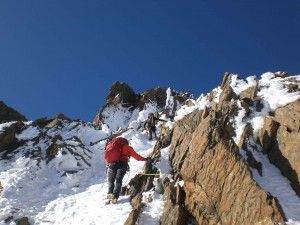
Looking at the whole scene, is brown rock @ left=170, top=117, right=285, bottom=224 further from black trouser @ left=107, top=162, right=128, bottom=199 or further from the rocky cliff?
black trouser @ left=107, top=162, right=128, bottom=199

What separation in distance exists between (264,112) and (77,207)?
32.5 ft

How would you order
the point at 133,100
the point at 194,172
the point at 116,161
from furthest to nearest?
the point at 133,100 < the point at 116,161 < the point at 194,172

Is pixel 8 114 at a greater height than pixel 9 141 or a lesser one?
greater

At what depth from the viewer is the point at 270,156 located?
13445mm

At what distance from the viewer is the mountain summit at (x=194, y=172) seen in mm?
11508

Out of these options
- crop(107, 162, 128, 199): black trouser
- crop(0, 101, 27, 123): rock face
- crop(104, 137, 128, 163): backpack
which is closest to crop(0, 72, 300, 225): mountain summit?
crop(107, 162, 128, 199): black trouser

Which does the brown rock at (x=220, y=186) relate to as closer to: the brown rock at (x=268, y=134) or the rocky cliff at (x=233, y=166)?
the rocky cliff at (x=233, y=166)

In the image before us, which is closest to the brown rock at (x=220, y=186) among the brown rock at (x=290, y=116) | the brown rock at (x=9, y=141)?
the brown rock at (x=290, y=116)

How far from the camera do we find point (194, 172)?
12953 millimetres

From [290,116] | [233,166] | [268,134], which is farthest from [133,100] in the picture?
[233,166]

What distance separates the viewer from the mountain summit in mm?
11508

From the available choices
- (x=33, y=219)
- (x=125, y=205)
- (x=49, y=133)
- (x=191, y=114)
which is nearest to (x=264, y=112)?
(x=191, y=114)

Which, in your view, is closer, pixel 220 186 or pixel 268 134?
pixel 220 186

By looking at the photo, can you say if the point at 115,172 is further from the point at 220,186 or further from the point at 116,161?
the point at 220,186
